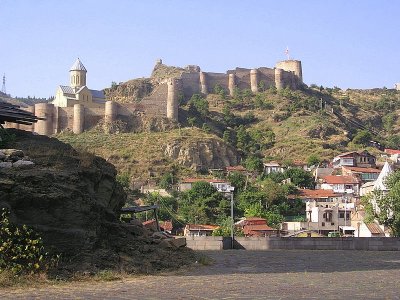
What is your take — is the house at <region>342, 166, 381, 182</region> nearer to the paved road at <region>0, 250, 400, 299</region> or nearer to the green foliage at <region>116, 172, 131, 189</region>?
the green foliage at <region>116, 172, 131, 189</region>

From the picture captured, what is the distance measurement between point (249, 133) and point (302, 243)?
79.3m

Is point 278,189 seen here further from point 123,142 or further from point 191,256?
point 191,256

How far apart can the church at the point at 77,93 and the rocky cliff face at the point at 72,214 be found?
79592 millimetres

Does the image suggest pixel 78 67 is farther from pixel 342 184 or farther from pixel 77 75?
pixel 342 184

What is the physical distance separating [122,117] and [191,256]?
79.0 meters

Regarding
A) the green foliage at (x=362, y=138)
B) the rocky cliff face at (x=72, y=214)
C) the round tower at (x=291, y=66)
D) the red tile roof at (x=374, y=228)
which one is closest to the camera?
the rocky cliff face at (x=72, y=214)

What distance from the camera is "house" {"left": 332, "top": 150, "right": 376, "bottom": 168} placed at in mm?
85438

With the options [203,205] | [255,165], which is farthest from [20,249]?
[255,165]

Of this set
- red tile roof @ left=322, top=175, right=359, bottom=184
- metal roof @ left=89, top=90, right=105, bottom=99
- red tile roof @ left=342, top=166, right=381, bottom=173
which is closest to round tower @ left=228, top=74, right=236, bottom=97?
metal roof @ left=89, top=90, right=105, bottom=99

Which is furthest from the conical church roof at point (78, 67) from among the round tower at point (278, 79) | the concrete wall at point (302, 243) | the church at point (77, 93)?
the concrete wall at point (302, 243)

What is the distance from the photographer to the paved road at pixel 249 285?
334 inches

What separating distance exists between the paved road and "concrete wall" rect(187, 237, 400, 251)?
6.62 m

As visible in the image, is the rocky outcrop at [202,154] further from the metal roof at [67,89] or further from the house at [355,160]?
the metal roof at [67,89]

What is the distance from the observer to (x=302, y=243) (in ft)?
68.1
